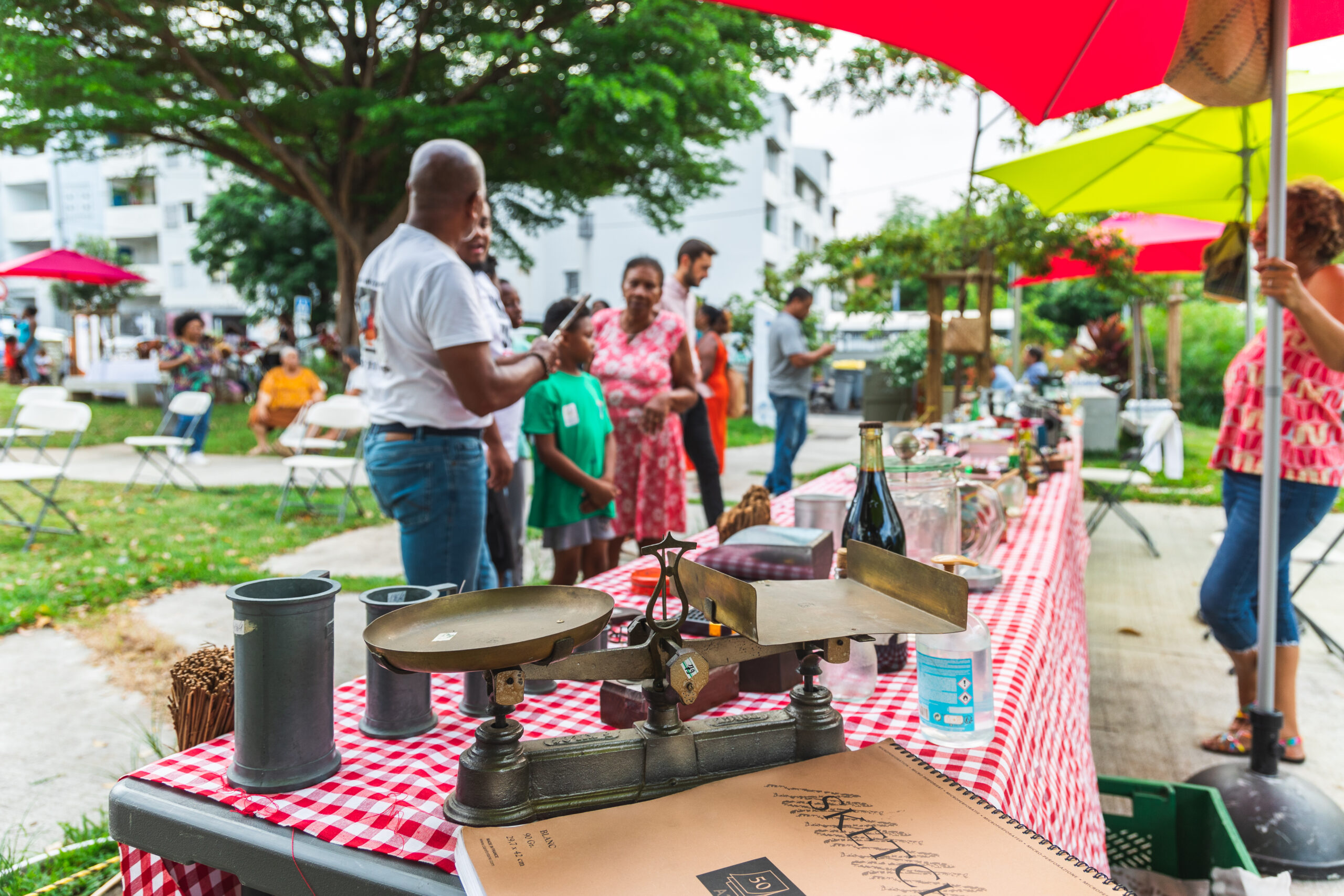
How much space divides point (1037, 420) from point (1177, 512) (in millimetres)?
4619

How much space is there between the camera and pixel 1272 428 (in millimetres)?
2248

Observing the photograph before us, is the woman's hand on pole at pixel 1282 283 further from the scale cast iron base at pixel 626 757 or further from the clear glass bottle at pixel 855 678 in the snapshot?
the scale cast iron base at pixel 626 757

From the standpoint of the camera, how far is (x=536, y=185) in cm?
1533

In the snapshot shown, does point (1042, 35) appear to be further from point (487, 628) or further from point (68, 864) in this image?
point (68, 864)

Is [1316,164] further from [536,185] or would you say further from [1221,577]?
[536,185]

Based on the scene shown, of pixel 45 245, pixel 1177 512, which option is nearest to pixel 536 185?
pixel 1177 512

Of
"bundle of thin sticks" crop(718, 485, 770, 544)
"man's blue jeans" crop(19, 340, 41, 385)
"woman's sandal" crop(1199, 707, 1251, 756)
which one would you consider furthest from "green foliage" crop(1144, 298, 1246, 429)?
"man's blue jeans" crop(19, 340, 41, 385)

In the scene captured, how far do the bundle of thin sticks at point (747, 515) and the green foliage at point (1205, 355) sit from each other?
17299mm

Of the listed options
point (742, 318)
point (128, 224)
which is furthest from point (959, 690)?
point (128, 224)

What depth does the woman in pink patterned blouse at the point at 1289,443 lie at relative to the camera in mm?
2566

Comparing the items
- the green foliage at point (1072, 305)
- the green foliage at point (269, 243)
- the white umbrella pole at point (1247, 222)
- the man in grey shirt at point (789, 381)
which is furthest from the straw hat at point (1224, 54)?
the green foliage at point (1072, 305)

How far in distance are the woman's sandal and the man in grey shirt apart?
4.07 meters

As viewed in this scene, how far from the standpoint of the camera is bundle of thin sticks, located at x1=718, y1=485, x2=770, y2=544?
6.69ft

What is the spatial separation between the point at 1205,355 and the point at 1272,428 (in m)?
17.8
